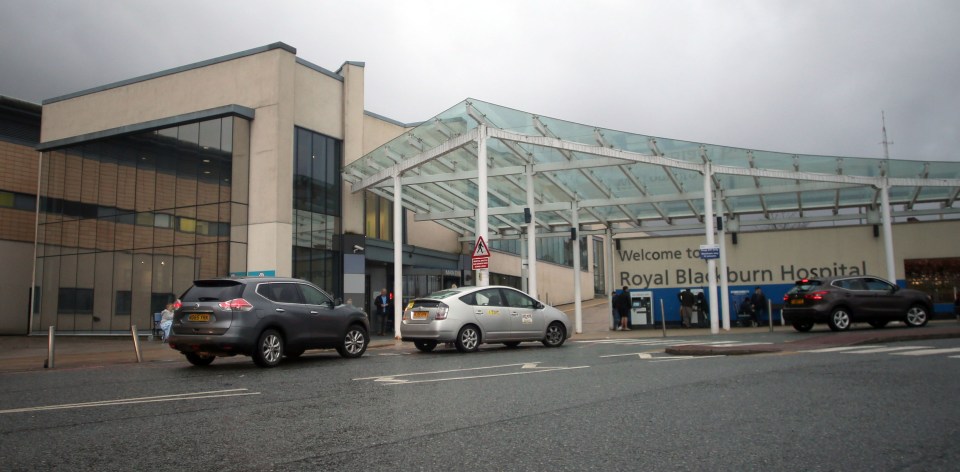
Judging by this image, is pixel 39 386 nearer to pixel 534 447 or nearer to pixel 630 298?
pixel 534 447

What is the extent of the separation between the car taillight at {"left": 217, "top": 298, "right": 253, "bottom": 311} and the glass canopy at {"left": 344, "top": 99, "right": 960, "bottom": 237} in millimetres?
10156

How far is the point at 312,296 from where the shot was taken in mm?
13266

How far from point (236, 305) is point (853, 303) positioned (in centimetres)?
1577

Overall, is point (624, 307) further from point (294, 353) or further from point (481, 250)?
point (294, 353)

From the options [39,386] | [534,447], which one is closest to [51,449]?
[534,447]

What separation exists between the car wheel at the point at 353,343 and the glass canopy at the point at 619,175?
8.41 m

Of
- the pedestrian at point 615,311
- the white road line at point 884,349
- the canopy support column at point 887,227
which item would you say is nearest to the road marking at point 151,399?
the white road line at point 884,349

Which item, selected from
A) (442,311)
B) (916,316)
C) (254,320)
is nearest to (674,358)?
(442,311)

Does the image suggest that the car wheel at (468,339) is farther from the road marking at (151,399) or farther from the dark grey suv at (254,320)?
the road marking at (151,399)

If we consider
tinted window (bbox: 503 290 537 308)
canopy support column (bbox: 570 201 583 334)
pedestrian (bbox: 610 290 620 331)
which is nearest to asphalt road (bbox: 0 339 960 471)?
tinted window (bbox: 503 290 537 308)

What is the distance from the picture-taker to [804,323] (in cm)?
1898

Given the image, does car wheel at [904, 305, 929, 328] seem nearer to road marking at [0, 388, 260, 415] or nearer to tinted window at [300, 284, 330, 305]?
tinted window at [300, 284, 330, 305]

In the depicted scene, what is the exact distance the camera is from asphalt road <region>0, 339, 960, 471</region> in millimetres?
4594

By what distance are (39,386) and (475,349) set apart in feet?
26.5
